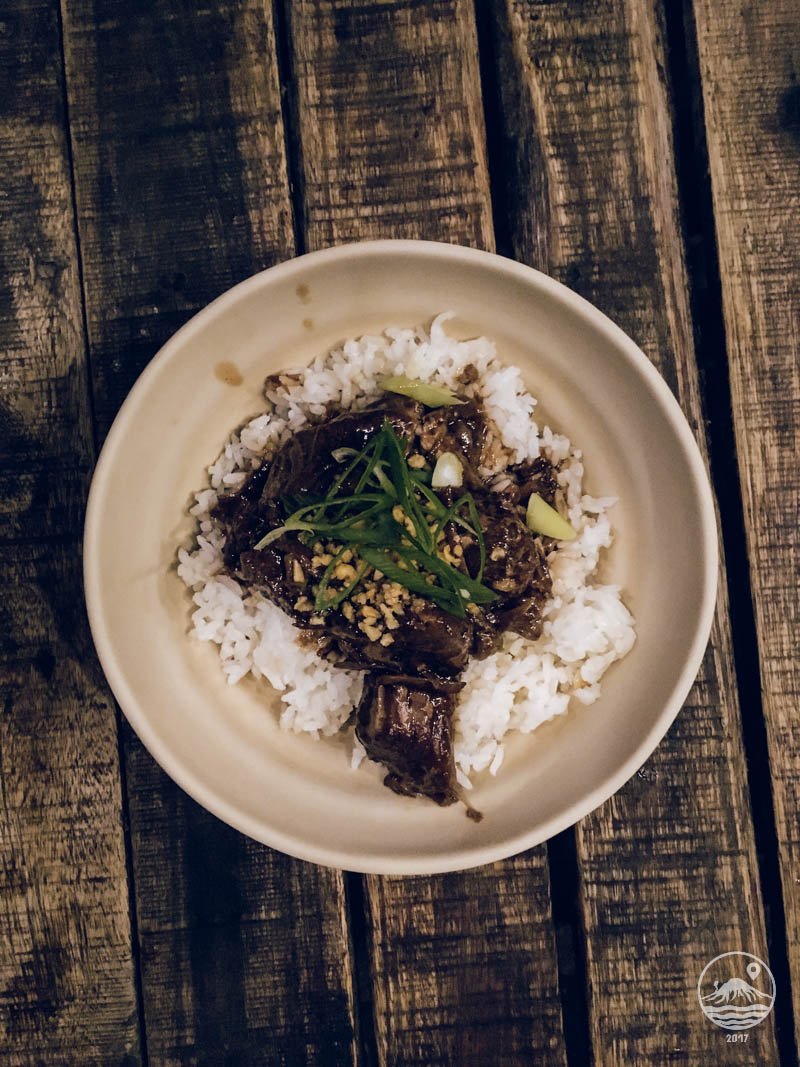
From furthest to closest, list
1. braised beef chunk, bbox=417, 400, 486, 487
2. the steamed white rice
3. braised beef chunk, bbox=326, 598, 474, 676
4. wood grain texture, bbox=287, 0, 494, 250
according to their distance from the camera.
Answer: wood grain texture, bbox=287, 0, 494, 250 < the steamed white rice < braised beef chunk, bbox=417, 400, 486, 487 < braised beef chunk, bbox=326, 598, 474, 676

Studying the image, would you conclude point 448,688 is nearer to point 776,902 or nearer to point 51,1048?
point 776,902

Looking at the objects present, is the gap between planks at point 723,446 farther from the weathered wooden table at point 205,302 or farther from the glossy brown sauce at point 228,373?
the glossy brown sauce at point 228,373

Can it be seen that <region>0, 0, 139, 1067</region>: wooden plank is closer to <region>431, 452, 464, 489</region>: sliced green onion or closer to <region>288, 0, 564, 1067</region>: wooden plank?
<region>288, 0, 564, 1067</region>: wooden plank
